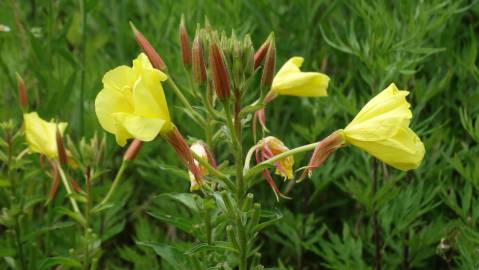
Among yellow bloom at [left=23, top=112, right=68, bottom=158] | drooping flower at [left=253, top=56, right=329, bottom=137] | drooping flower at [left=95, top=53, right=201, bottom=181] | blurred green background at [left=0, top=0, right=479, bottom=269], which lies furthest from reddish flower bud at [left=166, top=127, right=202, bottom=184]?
yellow bloom at [left=23, top=112, right=68, bottom=158]

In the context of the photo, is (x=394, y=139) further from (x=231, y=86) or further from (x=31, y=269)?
(x=31, y=269)

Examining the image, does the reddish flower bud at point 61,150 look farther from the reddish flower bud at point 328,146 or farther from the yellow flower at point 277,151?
the reddish flower bud at point 328,146

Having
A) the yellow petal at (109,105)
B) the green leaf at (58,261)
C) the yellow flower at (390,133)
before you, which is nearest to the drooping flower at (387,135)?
the yellow flower at (390,133)

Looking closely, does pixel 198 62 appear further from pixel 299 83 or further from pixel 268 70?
pixel 299 83

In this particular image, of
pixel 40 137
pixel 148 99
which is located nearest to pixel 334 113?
pixel 40 137

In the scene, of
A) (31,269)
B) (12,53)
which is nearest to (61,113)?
(12,53)
